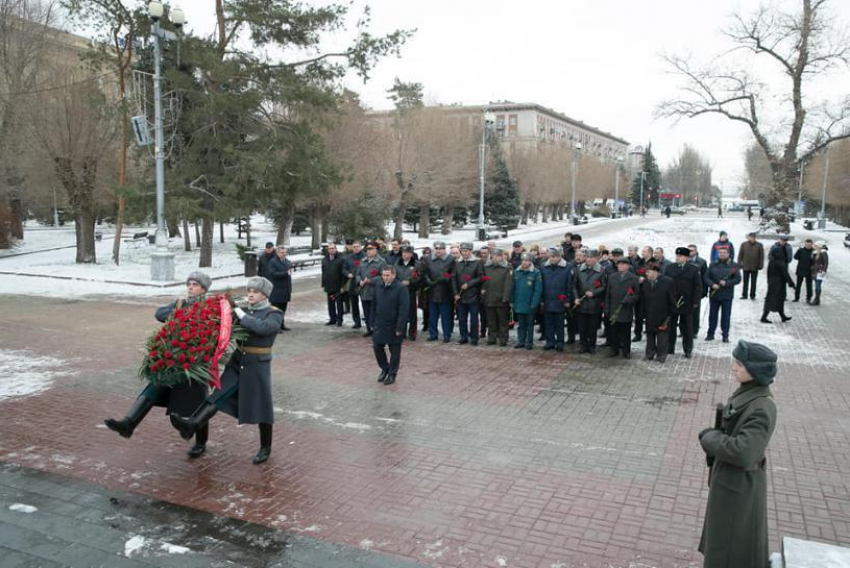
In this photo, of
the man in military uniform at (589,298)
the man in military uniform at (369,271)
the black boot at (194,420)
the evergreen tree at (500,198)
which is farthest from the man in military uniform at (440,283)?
the evergreen tree at (500,198)

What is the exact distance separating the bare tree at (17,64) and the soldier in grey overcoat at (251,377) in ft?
90.4

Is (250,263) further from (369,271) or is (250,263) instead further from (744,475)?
(744,475)

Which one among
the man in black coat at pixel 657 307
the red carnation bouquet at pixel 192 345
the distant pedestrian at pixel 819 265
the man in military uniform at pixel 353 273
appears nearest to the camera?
the red carnation bouquet at pixel 192 345

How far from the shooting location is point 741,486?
377cm

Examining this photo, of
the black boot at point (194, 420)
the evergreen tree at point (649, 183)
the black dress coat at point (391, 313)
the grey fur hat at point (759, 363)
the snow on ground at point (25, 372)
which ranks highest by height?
the evergreen tree at point (649, 183)

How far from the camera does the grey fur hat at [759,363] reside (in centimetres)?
378

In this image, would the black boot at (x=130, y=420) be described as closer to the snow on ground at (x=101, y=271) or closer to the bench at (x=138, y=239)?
the snow on ground at (x=101, y=271)

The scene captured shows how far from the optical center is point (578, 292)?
38.3 feet

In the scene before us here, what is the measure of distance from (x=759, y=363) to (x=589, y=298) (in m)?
7.63

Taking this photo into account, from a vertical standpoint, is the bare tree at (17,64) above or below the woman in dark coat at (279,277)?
above

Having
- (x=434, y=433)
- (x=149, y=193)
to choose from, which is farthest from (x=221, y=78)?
(x=434, y=433)

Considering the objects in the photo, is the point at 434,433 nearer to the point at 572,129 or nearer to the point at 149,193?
the point at 149,193

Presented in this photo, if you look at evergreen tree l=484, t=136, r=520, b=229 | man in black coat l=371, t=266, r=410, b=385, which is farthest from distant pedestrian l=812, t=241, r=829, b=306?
evergreen tree l=484, t=136, r=520, b=229

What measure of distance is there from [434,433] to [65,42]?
3738cm
